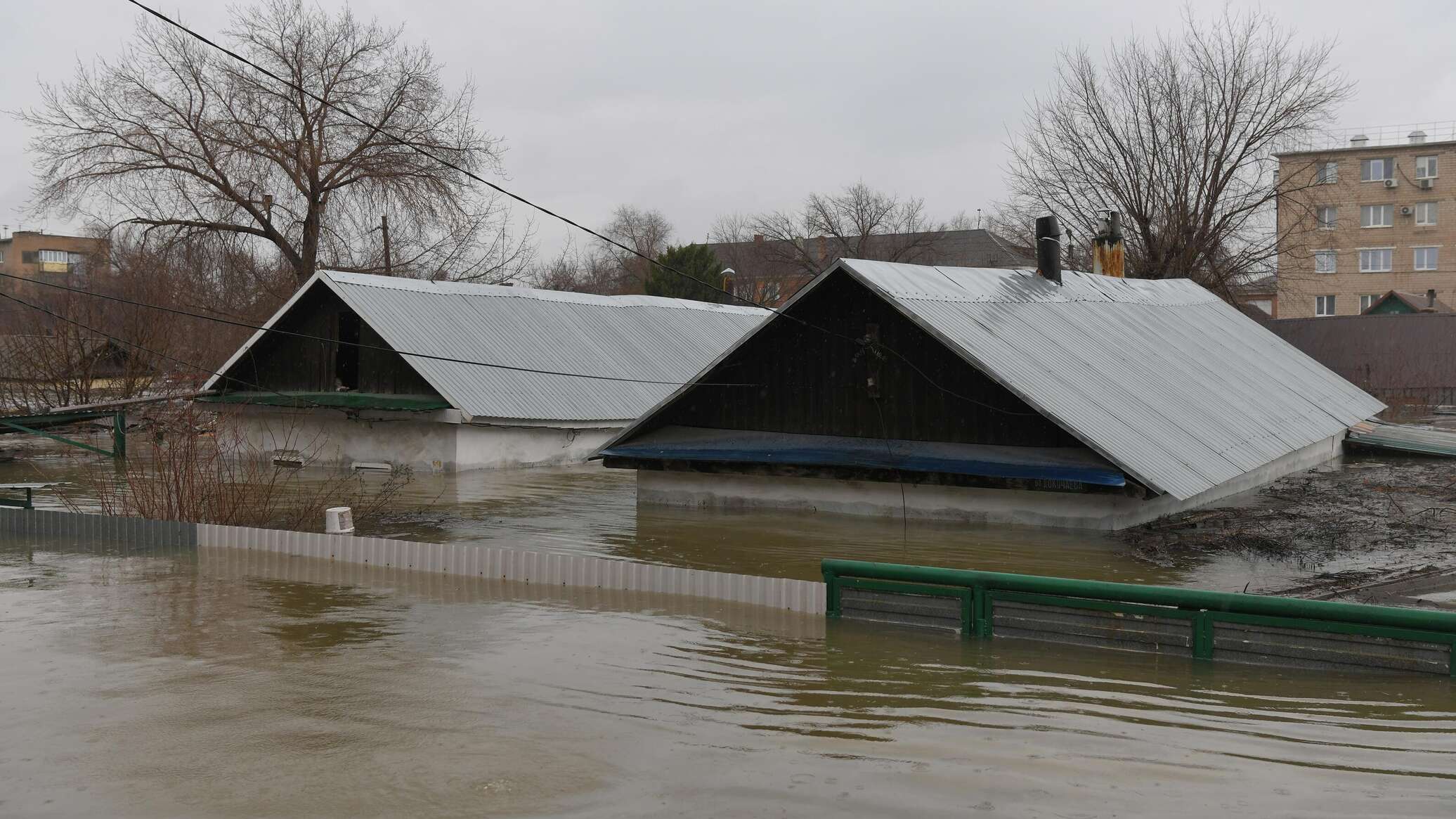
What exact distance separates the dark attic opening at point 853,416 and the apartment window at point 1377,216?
6190 cm

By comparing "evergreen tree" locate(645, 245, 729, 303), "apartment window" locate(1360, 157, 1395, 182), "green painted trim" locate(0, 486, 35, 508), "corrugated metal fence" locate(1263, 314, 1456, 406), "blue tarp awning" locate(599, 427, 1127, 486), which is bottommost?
"green painted trim" locate(0, 486, 35, 508)

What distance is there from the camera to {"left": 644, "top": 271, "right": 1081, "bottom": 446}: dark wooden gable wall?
19.5m

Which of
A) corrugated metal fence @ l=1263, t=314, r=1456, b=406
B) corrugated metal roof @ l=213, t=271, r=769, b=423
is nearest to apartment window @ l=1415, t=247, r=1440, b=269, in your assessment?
corrugated metal fence @ l=1263, t=314, r=1456, b=406

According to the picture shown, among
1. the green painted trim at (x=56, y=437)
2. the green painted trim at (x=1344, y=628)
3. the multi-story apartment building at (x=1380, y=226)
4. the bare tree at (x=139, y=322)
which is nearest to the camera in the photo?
the green painted trim at (x=1344, y=628)

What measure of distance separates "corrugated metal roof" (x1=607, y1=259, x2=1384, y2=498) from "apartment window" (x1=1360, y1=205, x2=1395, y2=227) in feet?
153

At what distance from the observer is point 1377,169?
72.2 metres

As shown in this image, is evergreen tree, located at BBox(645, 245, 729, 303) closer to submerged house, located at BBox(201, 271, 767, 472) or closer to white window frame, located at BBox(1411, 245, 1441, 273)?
submerged house, located at BBox(201, 271, 767, 472)

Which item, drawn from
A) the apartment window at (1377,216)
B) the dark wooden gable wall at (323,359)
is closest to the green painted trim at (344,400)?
the dark wooden gable wall at (323,359)

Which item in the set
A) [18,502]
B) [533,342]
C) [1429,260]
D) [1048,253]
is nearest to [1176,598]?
[18,502]

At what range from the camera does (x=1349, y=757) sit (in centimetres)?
759

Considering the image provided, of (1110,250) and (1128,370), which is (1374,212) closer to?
(1110,250)

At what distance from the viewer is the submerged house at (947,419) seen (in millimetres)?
18281

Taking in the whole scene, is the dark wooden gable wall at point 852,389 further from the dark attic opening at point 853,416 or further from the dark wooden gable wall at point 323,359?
the dark wooden gable wall at point 323,359

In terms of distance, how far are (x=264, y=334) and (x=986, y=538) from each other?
64.8 feet
